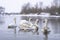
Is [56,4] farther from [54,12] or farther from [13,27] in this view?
[13,27]

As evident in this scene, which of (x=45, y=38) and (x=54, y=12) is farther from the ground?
(x=45, y=38)

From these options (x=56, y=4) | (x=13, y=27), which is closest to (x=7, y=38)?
(x=13, y=27)

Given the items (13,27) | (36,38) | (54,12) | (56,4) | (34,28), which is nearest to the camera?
(36,38)

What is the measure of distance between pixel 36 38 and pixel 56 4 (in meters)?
42.6

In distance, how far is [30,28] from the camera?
59.0 feet

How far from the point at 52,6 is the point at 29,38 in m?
44.4

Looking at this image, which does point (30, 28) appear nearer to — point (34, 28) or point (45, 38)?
point (34, 28)

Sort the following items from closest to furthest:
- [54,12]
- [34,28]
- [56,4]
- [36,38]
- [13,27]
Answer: [36,38] < [34,28] < [13,27] < [56,4] < [54,12]

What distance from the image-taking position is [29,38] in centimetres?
1407

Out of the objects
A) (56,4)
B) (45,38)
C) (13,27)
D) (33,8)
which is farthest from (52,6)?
(45,38)

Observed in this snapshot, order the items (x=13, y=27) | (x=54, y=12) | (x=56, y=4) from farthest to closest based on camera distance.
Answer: (x=54, y=12) → (x=56, y=4) → (x=13, y=27)

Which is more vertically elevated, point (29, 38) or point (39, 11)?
point (29, 38)

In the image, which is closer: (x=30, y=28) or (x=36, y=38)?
(x=36, y=38)

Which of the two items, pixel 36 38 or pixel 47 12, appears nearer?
pixel 36 38
